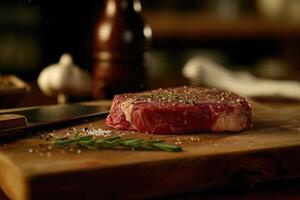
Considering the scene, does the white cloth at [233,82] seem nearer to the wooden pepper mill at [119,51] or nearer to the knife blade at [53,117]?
the wooden pepper mill at [119,51]

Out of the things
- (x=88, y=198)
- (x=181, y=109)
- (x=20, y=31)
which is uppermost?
(x=20, y=31)

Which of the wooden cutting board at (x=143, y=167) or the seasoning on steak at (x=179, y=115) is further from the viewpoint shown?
the seasoning on steak at (x=179, y=115)

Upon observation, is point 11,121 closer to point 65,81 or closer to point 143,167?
point 143,167

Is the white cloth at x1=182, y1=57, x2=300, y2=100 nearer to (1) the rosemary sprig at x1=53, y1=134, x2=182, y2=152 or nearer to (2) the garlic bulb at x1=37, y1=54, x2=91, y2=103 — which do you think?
(2) the garlic bulb at x1=37, y1=54, x2=91, y2=103

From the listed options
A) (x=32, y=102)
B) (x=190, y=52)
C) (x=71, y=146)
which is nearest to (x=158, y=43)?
(x=190, y=52)

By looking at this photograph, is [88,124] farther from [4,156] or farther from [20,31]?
[20,31]

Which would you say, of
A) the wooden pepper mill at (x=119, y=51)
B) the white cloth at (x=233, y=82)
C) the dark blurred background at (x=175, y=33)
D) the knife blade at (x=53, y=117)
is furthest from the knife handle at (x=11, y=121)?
the dark blurred background at (x=175, y=33)

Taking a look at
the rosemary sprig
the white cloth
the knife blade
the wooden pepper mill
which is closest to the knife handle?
the knife blade
